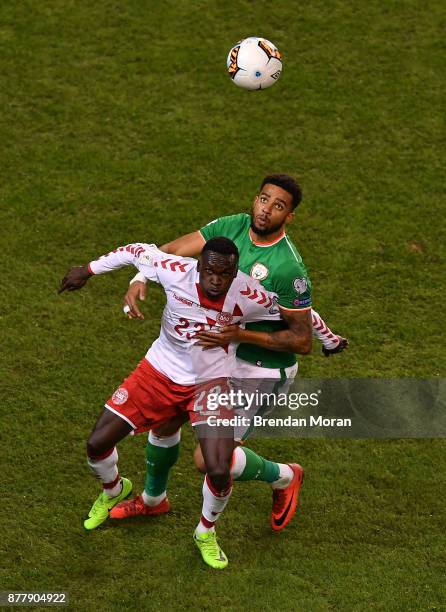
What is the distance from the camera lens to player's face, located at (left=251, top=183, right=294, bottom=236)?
7.66m

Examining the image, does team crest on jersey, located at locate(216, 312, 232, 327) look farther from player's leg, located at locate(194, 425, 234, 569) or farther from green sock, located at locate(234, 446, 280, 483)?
green sock, located at locate(234, 446, 280, 483)

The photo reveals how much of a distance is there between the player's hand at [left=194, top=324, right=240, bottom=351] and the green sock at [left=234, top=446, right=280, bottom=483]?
1.08 m

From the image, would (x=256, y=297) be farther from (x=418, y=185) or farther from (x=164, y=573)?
(x=418, y=185)

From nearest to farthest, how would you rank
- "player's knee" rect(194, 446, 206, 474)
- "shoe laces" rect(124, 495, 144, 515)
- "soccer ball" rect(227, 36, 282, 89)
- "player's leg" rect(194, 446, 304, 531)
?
"player's knee" rect(194, 446, 206, 474)
"player's leg" rect(194, 446, 304, 531)
"shoe laces" rect(124, 495, 144, 515)
"soccer ball" rect(227, 36, 282, 89)

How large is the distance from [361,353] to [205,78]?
14.3 feet

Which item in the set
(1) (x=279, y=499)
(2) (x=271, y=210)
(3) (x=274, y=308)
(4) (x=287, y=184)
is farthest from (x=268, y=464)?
(4) (x=287, y=184)

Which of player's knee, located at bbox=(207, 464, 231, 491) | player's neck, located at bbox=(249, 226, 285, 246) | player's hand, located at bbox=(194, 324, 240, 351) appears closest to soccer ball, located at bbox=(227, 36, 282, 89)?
player's neck, located at bbox=(249, 226, 285, 246)

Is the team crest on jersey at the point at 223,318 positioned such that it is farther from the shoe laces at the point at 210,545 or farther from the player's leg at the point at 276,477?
the shoe laces at the point at 210,545

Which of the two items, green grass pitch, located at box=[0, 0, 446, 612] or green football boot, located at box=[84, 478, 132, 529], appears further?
green football boot, located at box=[84, 478, 132, 529]

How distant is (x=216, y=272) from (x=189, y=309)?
0.42 m

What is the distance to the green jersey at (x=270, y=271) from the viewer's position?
761cm

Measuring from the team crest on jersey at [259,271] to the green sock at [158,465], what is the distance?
1.47 meters

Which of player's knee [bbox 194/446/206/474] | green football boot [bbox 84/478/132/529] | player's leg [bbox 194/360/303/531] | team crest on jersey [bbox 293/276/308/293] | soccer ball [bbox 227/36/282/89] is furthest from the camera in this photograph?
soccer ball [bbox 227/36/282/89]

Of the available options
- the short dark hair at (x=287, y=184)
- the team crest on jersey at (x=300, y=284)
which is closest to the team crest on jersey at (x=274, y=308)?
the team crest on jersey at (x=300, y=284)
